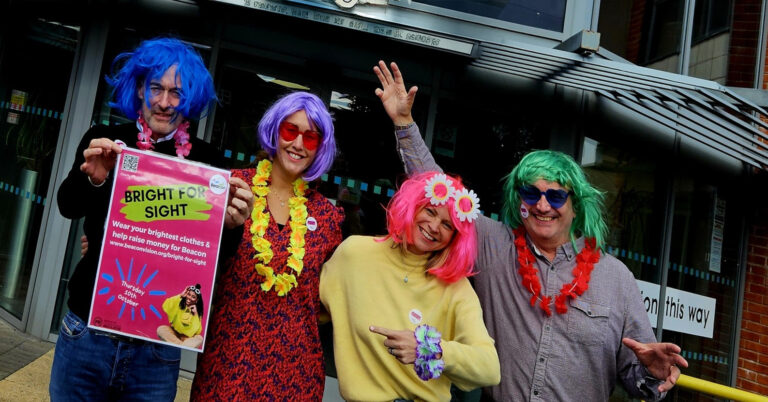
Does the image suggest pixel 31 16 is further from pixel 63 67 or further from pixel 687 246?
pixel 687 246

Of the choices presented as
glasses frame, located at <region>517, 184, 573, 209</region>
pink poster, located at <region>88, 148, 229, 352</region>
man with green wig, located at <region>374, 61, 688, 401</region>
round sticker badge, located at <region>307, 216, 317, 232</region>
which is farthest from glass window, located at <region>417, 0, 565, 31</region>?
pink poster, located at <region>88, 148, 229, 352</region>

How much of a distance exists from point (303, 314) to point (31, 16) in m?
4.78

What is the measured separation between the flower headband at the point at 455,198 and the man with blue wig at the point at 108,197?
→ 643 millimetres

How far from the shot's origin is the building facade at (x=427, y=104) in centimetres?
468

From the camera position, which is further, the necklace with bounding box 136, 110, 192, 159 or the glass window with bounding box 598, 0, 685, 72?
the glass window with bounding box 598, 0, 685, 72

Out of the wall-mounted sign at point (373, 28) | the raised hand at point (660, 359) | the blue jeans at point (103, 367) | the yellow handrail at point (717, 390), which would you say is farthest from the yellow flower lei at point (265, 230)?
the wall-mounted sign at point (373, 28)

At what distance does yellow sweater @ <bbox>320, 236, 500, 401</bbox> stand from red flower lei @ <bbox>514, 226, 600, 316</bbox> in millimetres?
331

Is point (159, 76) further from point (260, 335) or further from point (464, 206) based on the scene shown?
point (464, 206)

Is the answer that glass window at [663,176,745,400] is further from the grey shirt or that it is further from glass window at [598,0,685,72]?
the grey shirt

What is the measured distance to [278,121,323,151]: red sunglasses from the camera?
87.1 inches

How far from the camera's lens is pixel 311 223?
224cm

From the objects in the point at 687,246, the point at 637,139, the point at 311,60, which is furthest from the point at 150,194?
the point at 687,246

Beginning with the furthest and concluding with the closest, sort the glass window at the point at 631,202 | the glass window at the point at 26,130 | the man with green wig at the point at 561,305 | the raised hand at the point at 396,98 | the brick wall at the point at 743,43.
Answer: the brick wall at the point at 743,43, the glass window at the point at 631,202, the glass window at the point at 26,130, the raised hand at the point at 396,98, the man with green wig at the point at 561,305

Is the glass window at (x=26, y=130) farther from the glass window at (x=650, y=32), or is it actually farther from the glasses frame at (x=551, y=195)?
the glass window at (x=650, y=32)
